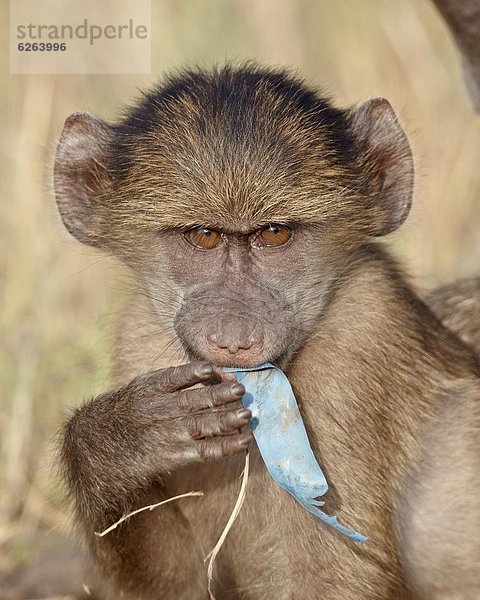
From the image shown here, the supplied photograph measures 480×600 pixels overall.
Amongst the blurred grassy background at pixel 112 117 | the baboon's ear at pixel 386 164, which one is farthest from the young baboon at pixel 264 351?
the blurred grassy background at pixel 112 117

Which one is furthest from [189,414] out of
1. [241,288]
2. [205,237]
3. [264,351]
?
[205,237]

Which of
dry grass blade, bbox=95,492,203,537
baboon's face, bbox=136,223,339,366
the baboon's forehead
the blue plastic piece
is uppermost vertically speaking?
the baboon's forehead

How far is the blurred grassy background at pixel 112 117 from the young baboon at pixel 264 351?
0.37 meters

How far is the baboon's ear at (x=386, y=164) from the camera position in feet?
16.4

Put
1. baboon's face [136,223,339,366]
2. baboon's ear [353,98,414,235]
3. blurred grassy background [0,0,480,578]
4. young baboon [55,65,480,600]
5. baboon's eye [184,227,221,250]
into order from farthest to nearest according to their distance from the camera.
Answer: blurred grassy background [0,0,480,578] < baboon's ear [353,98,414,235] < baboon's eye [184,227,221,250] < young baboon [55,65,480,600] < baboon's face [136,223,339,366]

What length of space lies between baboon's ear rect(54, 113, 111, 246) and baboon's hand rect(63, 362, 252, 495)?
836 mm

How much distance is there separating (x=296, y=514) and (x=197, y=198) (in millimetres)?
1278

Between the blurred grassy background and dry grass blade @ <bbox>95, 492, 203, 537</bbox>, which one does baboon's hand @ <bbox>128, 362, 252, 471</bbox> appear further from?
the blurred grassy background

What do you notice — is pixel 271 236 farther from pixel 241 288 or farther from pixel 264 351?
pixel 264 351

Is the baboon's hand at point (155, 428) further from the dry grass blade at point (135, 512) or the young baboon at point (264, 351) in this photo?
the dry grass blade at point (135, 512)

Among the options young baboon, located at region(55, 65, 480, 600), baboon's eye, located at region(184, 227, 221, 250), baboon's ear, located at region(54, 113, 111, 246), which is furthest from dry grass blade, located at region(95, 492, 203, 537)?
baboon's ear, located at region(54, 113, 111, 246)

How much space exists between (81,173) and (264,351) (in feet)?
4.29

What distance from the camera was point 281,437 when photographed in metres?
4.38

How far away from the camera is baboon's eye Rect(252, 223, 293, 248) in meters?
4.65
